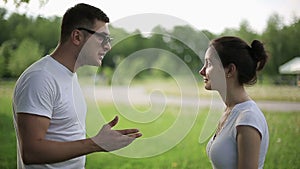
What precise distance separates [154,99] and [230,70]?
2.04 m

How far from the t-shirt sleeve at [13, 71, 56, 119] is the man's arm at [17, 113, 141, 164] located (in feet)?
0.06

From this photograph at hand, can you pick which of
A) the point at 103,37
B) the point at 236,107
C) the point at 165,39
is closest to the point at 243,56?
the point at 236,107

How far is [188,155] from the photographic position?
9.96ft

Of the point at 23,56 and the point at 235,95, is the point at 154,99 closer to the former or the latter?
the point at 23,56

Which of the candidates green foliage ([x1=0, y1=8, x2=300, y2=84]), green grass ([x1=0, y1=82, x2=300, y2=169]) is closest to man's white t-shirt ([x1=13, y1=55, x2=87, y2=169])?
green foliage ([x1=0, y1=8, x2=300, y2=84])

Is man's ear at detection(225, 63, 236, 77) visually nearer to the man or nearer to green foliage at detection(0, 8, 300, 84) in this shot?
the man

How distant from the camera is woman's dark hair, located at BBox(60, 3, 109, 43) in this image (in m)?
1.34

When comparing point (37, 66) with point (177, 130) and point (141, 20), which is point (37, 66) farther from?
point (177, 130)

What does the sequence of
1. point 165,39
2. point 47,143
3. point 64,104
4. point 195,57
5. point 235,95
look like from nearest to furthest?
point 47,143 < point 64,104 < point 235,95 < point 195,57 < point 165,39

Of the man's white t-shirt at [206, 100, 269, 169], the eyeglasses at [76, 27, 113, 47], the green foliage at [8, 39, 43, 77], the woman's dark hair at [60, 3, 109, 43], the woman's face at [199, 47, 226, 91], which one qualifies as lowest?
the green foliage at [8, 39, 43, 77]

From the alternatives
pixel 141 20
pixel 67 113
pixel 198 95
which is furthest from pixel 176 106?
pixel 67 113

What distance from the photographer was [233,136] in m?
1.29

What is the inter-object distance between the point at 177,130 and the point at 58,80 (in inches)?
25.4

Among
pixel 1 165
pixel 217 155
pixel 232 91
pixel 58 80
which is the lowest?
pixel 1 165
